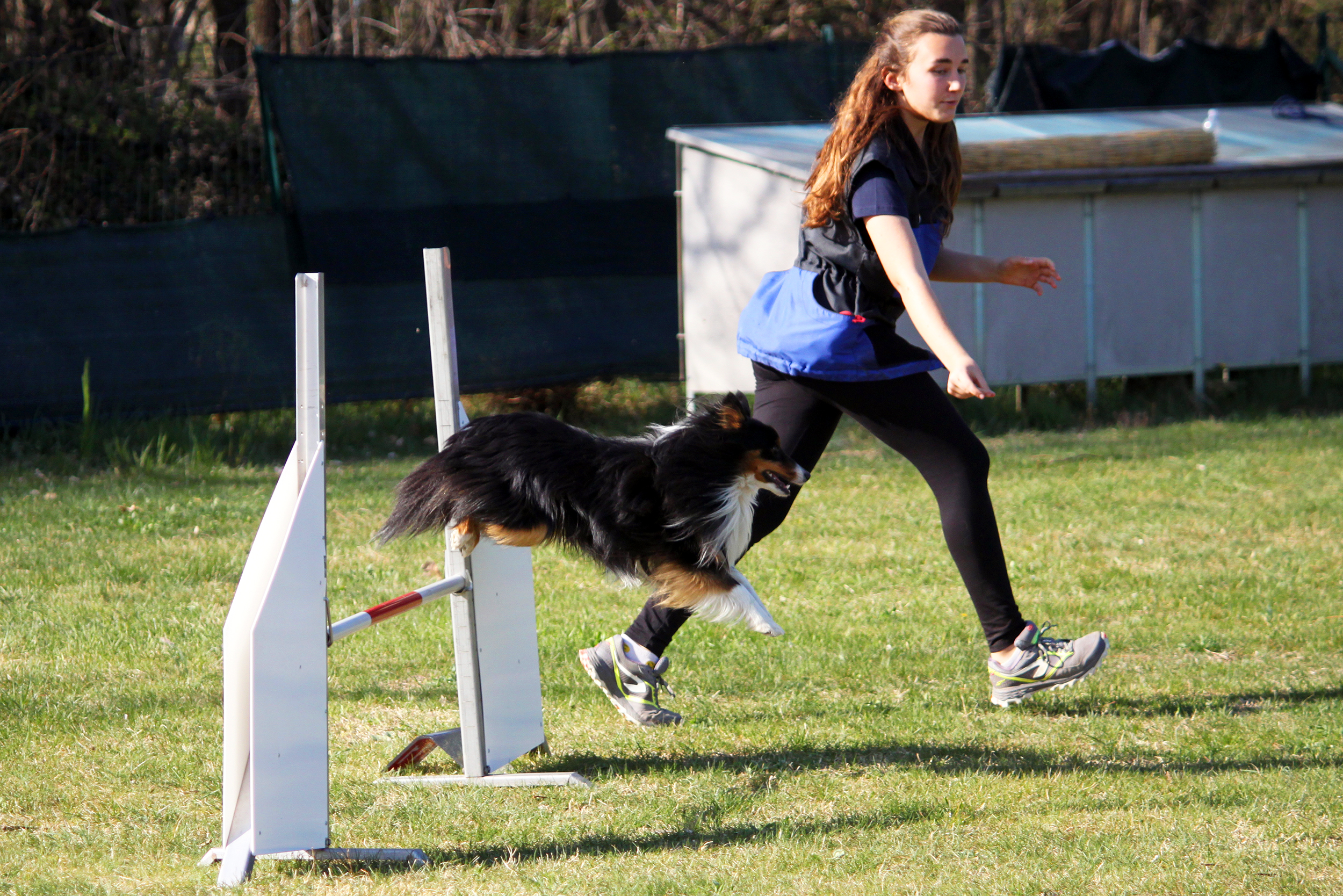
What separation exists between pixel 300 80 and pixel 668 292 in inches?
109

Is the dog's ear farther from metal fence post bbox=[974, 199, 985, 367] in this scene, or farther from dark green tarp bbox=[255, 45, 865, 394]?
metal fence post bbox=[974, 199, 985, 367]

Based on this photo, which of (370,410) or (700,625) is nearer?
(700,625)

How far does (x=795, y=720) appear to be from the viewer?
154 inches

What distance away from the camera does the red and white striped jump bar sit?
2.93 m

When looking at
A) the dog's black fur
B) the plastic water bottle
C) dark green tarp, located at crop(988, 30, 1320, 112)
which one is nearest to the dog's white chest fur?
the dog's black fur

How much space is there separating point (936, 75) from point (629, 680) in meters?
1.82

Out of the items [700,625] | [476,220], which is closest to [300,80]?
[476,220]

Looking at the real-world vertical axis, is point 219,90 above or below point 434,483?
above

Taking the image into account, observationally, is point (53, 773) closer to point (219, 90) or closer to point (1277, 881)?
point (1277, 881)

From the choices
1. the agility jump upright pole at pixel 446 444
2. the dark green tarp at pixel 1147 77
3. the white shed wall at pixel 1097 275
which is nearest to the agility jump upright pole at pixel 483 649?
the agility jump upright pole at pixel 446 444

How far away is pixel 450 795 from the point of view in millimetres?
3270

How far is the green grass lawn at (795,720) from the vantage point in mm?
2857

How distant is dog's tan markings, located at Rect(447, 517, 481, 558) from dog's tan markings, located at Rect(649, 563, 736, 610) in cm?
43

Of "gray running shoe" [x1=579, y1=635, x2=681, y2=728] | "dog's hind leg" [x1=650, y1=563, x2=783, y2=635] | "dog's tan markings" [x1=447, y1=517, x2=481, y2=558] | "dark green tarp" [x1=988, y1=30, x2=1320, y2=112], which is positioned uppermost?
"dark green tarp" [x1=988, y1=30, x2=1320, y2=112]
